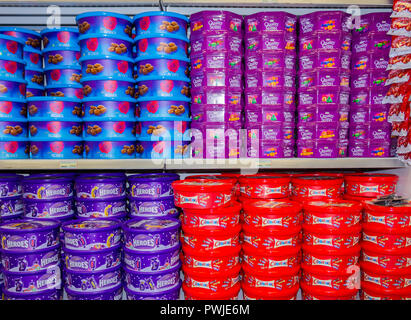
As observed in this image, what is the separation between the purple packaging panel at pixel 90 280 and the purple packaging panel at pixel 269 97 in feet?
4.17

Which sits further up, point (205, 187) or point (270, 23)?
point (270, 23)

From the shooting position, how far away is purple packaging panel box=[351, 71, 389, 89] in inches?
63.3

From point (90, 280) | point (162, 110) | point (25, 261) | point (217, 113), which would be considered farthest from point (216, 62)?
point (25, 261)

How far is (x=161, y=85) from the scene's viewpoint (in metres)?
1.56

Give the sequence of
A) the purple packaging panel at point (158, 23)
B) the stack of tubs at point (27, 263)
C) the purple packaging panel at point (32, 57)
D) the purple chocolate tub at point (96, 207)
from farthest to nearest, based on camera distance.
Result: the purple packaging panel at point (32, 57) → the purple chocolate tub at point (96, 207) → the purple packaging panel at point (158, 23) → the stack of tubs at point (27, 263)

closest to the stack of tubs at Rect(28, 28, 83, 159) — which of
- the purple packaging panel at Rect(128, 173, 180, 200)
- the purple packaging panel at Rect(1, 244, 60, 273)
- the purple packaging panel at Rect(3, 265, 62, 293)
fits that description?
the purple packaging panel at Rect(128, 173, 180, 200)

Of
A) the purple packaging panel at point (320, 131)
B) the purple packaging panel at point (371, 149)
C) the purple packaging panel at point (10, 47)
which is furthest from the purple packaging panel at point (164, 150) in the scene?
the purple packaging panel at point (371, 149)

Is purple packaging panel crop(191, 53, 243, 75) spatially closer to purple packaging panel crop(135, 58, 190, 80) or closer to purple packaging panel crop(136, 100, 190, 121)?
purple packaging panel crop(135, 58, 190, 80)

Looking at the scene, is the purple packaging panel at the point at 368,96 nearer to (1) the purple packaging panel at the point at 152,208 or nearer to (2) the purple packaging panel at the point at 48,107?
(1) the purple packaging panel at the point at 152,208

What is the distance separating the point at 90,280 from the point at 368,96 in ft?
6.35

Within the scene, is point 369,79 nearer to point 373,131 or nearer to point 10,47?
point 373,131

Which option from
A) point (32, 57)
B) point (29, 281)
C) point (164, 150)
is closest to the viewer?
point (29, 281)

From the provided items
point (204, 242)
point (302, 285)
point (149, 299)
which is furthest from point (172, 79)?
point (302, 285)

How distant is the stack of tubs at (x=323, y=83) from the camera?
5.13ft
